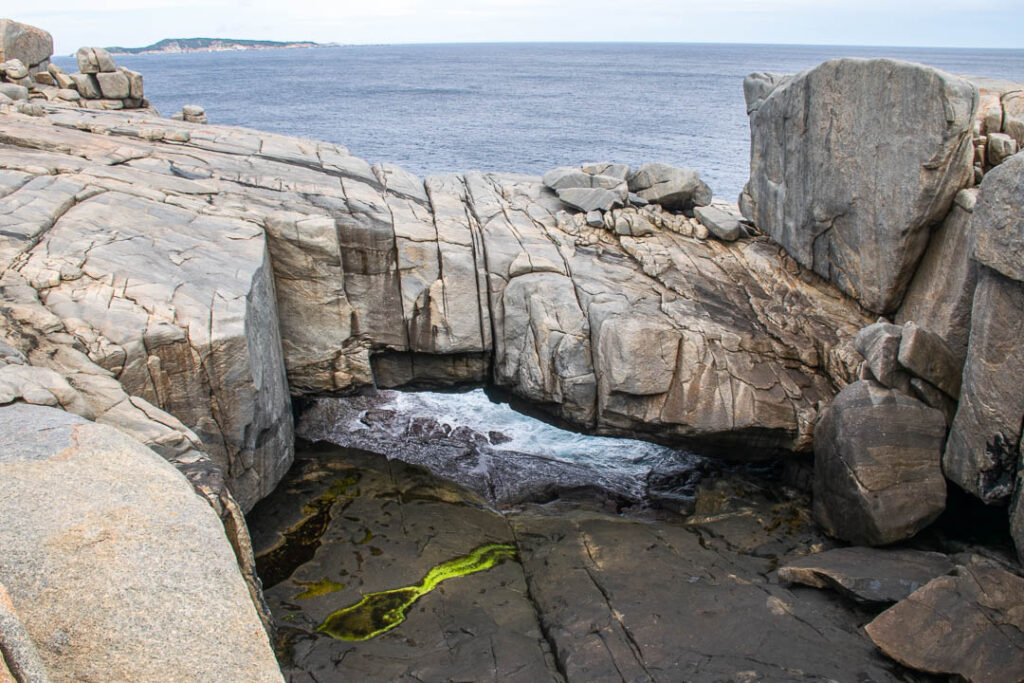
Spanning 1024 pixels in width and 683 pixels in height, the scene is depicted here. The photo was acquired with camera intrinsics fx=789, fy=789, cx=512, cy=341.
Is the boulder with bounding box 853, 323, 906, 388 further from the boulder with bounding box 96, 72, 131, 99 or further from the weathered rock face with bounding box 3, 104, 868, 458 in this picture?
the boulder with bounding box 96, 72, 131, 99

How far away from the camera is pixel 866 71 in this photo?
523 inches

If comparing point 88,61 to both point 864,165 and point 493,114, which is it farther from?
point 493,114

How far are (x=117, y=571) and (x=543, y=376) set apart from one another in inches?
371

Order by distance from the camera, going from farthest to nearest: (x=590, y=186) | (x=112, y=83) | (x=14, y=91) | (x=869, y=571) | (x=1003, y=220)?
(x=112, y=83)
(x=14, y=91)
(x=590, y=186)
(x=869, y=571)
(x=1003, y=220)

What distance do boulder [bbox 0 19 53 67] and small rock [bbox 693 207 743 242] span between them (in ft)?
69.4

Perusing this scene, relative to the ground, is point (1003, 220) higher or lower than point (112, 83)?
lower

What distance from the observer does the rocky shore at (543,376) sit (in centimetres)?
724

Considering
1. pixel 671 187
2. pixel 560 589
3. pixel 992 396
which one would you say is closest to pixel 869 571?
pixel 992 396

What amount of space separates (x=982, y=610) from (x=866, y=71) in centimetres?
862

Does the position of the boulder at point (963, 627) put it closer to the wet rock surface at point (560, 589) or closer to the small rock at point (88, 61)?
the wet rock surface at point (560, 589)

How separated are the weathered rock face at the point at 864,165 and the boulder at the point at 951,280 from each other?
222 mm

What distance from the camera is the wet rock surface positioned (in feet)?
32.3

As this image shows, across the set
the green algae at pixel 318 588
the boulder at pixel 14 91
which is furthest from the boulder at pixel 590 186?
the boulder at pixel 14 91

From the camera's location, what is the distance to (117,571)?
6.00m
